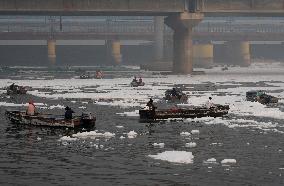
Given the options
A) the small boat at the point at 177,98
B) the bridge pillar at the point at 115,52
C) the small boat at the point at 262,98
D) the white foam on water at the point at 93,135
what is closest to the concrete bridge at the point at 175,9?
the small boat at the point at 177,98

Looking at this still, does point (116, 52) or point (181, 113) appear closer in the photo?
point (181, 113)

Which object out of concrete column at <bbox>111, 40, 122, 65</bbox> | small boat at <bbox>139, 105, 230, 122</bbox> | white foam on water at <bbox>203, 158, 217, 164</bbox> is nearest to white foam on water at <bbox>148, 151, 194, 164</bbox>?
white foam on water at <bbox>203, 158, 217, 164</bbox>

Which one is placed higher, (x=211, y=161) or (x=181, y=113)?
(x=181, y=113)

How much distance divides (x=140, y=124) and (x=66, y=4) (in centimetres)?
5824

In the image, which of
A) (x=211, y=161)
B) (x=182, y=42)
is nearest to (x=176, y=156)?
(x=211, y=161)

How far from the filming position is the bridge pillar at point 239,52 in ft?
606

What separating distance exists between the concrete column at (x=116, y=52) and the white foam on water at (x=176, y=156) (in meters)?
154

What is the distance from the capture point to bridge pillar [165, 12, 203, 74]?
4166 inches

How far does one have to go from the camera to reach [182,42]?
110m

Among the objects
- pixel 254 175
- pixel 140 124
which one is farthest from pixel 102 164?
pixel 140 124

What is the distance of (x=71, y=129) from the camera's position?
39.8m

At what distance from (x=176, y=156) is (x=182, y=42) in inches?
3185

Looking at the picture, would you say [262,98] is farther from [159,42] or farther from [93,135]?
[159,42]

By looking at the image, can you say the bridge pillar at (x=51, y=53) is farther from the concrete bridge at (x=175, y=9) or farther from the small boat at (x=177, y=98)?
the small boat at (x=177, y=98)
